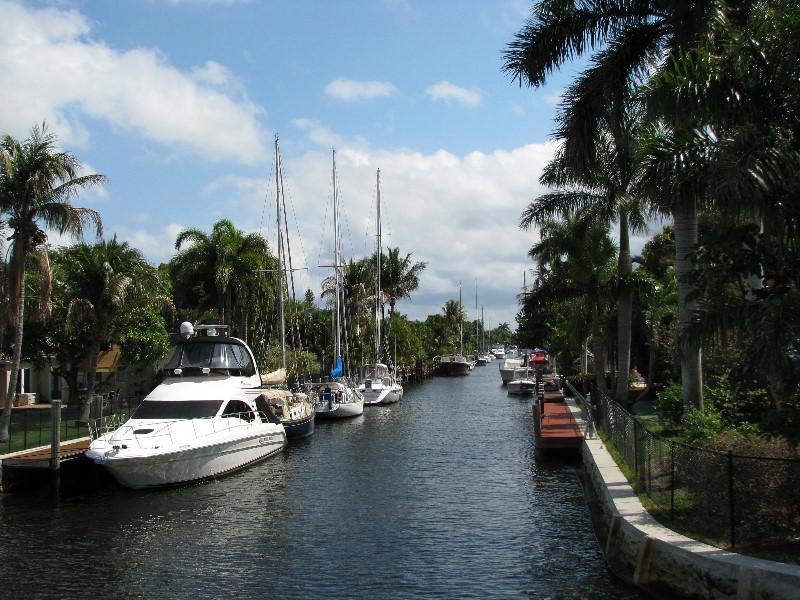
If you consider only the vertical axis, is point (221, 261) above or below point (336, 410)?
above

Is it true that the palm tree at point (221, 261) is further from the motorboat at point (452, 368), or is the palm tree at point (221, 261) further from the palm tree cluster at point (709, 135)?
the motorboat at point (452, 368)

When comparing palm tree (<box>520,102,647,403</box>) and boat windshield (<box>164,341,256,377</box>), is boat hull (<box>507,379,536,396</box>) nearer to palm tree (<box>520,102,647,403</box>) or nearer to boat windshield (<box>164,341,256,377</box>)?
palm tree (<box>520,102,647,403</box>)

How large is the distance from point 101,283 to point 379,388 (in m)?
23.6

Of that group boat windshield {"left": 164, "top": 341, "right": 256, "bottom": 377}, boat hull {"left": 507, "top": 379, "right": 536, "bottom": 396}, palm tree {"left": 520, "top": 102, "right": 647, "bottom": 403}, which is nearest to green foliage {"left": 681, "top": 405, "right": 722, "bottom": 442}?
palm tree {"left": 520, "top": 102, "right": 647, "bottom": 403}

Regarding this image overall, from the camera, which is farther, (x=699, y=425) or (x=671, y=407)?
(x=671, y=407)

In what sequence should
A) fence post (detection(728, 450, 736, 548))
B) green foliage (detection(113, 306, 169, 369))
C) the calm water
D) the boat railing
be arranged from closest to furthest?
fence post (detection(728, 450, 736, 548)), the calm water, the boat railing, green foliage (detection(113, 306, 169, 369))

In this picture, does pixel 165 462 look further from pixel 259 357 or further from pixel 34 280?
pixel 259 357

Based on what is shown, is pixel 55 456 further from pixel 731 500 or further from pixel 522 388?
pixel 522 388

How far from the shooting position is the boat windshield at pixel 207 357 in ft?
87.2

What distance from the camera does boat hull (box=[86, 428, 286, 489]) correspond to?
1997 cm

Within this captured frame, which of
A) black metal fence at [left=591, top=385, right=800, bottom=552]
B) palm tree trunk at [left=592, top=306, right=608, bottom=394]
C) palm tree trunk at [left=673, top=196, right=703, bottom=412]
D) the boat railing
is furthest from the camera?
palm tree trunk at [left=592, top=306, right=608, bottom=394]

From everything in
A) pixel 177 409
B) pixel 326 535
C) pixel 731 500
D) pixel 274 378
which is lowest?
pixel 326 535

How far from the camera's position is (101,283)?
100.0 feet

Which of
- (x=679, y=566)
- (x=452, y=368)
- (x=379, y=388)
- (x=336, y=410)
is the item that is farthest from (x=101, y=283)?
(x=452, y=368)
